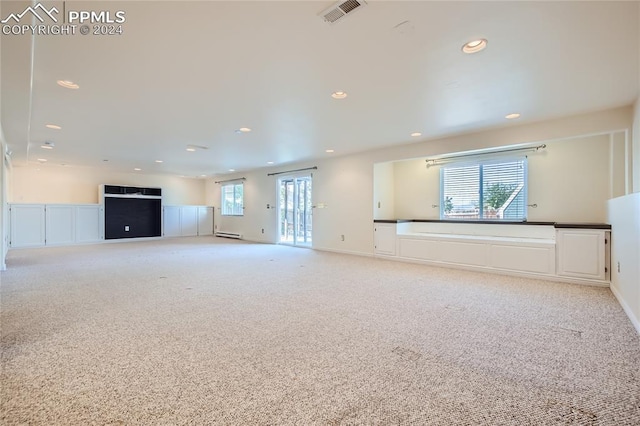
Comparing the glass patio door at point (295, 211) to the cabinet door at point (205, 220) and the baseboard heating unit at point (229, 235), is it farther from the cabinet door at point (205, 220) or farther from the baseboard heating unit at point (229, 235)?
the cabinet door at point (205, 220)

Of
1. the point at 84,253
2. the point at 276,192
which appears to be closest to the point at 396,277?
the point at 276,192

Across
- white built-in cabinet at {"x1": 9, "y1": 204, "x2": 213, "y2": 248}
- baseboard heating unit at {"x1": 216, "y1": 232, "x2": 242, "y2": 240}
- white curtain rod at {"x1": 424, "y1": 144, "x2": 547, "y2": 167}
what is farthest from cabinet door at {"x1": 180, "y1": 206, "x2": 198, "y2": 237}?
white curtain rod at {"x1": 424, "y1": 144, "x2": 547, "y2": 167}

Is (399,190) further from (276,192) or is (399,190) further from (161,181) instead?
(161,181)

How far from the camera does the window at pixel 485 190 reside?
5289 mm

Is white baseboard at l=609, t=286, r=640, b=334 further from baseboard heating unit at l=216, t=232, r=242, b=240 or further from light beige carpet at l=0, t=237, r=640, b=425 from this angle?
baseboard heating unit at l=216, t=232, r=242, b=240

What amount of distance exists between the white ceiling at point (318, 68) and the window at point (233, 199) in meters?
5.47

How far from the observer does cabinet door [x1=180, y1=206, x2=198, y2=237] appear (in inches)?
430

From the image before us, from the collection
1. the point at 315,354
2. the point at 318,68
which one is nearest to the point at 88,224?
the point at 318,68

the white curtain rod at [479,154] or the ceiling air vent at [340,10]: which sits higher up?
the ceiling air vent at [340,10]

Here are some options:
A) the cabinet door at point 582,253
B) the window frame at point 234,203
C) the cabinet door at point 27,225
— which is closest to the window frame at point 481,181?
the cabinet door at point 582,253

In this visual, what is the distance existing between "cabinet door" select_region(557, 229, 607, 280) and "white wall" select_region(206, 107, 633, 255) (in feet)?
2.81

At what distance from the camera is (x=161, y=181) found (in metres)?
10.9

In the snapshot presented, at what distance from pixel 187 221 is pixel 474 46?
10.8m

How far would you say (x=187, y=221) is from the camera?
1104 centimetres
